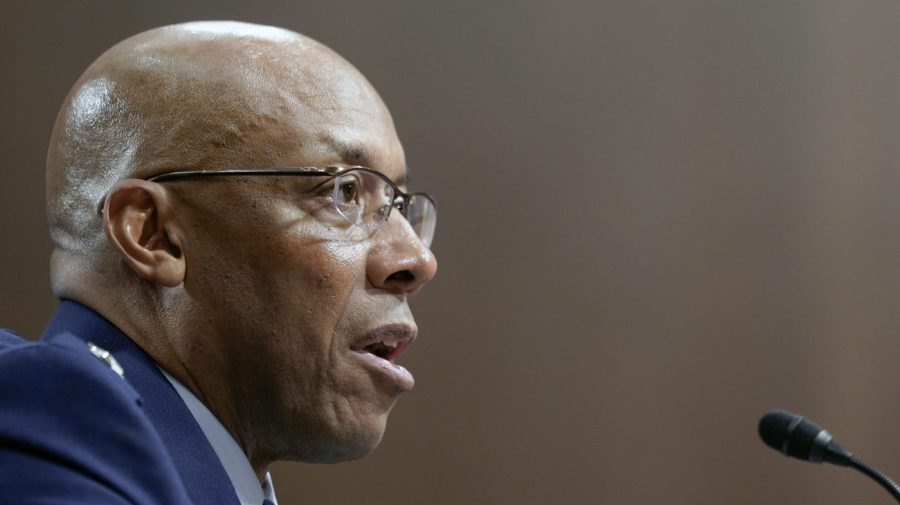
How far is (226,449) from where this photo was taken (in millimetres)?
1040

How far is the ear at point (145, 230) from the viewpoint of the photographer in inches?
39.7

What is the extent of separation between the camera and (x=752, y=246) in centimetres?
192

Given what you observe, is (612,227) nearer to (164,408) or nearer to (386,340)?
(386,340)

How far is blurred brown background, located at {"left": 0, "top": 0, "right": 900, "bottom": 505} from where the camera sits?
1.90 meters

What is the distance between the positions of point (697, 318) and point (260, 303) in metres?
1.14

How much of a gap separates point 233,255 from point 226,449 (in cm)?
21

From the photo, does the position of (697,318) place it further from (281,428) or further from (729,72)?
(281,428)

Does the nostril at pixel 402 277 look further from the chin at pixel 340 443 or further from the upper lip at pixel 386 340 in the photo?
the chin at pixel 340 443

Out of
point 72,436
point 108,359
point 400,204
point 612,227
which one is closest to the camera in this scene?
point 72,436

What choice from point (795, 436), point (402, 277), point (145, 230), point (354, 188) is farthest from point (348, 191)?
point (795, 436)

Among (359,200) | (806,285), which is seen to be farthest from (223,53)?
(806,285)

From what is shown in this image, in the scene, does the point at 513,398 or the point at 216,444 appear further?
the point at 513,398

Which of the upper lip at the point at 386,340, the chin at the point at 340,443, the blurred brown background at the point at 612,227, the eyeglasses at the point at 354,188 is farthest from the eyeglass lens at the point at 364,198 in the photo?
the blurred brown background at the point at 612,227

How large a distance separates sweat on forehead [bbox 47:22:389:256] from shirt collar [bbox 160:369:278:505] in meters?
0.22
